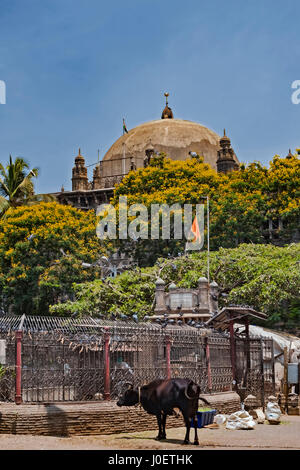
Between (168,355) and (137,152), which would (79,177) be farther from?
(168,355)

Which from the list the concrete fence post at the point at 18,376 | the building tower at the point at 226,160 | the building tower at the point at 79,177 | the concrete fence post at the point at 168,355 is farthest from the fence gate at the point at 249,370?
the building tower at the point at 79,177

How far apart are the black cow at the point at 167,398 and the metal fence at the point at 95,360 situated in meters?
1.44

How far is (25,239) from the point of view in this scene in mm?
47594

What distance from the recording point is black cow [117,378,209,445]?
14.2 meters

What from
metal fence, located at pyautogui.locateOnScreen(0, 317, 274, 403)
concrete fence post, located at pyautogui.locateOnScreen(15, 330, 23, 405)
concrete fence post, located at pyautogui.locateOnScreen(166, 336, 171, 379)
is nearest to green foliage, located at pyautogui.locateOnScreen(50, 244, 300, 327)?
metal fence, located at pyautogui.locateOnScreen(0, 317, 274, 403)

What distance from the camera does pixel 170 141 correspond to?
70.6 m

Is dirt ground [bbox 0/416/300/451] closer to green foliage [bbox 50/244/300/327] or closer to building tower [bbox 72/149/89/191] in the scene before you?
green foliage [bbox 50/244/300/327]

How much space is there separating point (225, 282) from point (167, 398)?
21628 mm

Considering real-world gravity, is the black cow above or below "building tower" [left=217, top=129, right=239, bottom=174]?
below

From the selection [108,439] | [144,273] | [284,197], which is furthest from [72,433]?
[284,197]

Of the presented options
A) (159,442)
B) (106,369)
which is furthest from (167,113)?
(159,442)

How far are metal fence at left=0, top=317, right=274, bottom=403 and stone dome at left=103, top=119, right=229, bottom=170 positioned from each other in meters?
50.6

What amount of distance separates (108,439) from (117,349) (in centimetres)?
239
